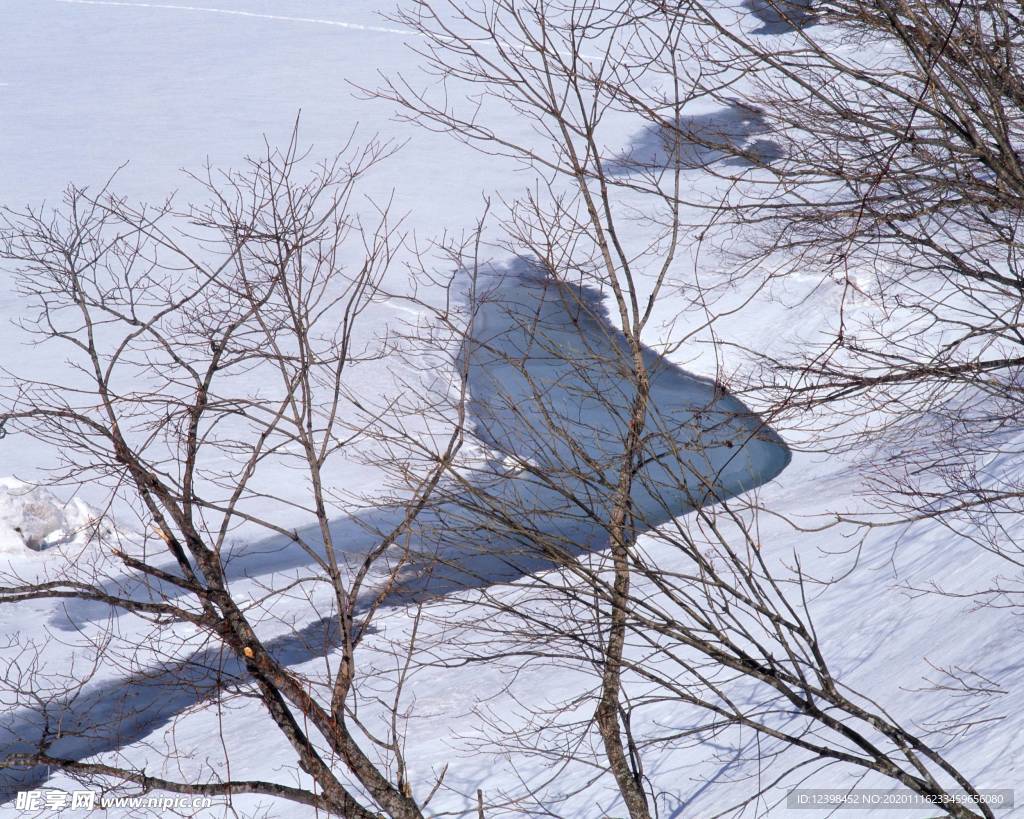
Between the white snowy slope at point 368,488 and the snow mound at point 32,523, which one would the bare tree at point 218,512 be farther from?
the snow mound at point 32,523

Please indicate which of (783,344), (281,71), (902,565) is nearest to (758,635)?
(902,565)

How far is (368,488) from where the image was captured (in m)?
12.5

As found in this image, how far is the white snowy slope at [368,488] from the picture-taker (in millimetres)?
6570

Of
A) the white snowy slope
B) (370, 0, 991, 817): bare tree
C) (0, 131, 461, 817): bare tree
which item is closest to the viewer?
(370, 0, 991, 817): bare tree

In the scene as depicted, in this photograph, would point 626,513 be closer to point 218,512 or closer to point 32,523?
point 32,523

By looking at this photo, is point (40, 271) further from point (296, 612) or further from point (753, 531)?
point (753, 531)

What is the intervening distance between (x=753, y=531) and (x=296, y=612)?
16.1 ft

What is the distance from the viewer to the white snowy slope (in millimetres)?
6570

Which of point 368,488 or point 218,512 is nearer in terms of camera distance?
point 368,488

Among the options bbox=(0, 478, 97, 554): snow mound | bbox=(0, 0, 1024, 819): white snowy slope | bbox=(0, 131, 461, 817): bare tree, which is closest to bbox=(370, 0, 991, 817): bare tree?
bbox=(0, 0, 1024, 819): white snowy slope

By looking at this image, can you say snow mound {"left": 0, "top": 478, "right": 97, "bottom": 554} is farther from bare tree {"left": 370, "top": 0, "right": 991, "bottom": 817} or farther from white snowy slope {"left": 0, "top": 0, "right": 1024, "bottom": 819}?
bare tree {"left": 370, "top": 0, "right": 991, "bottom": 817}

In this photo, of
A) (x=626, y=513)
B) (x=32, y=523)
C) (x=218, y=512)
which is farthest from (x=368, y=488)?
(x=626, y=513)

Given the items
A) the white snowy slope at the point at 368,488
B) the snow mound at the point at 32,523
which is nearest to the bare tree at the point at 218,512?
the white snowy slope at the point at 368,488

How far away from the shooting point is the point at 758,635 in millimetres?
8078
